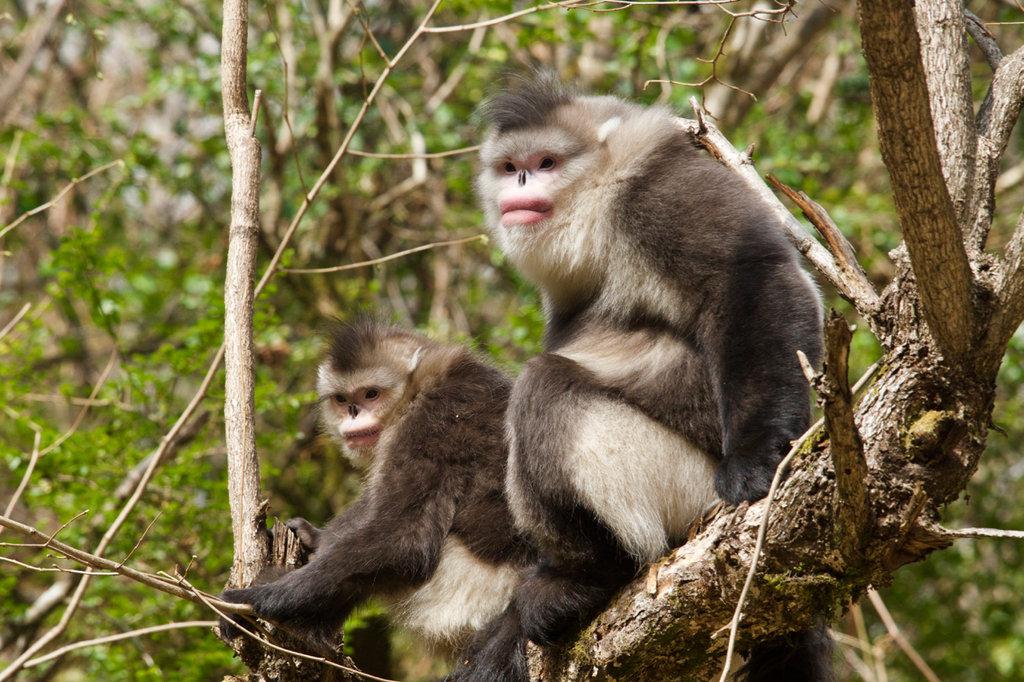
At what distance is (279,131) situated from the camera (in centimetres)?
845

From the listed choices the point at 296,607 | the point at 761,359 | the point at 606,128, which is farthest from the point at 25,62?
the point at 761,359

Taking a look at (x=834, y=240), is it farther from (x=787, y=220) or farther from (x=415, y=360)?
(x=415, y=360)

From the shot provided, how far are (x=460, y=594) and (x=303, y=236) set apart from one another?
205 inches

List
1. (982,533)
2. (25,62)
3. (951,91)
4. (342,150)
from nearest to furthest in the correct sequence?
1. (982,533)
2. (951,91)
3. (342,150)
4. (25,62)

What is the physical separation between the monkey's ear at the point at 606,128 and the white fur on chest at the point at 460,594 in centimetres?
198

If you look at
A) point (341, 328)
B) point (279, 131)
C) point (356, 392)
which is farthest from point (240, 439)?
point (279, 131)

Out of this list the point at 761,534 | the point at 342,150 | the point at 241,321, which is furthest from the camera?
the point at 342,150

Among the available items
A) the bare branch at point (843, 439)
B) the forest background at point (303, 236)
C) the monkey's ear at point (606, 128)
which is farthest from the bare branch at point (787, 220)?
the forest background at point (303, 236)

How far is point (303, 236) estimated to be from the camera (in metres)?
8.49

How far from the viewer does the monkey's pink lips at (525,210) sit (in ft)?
13.0

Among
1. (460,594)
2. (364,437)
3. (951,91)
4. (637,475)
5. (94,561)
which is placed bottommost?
(460,594)

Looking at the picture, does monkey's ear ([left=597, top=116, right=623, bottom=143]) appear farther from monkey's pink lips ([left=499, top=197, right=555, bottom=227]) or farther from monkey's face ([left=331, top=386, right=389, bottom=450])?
monkey's face ([left=331, top=386, right=389, bottom=450])

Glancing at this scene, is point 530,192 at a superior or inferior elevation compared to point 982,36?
inferior

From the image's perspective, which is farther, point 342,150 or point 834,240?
point 342,150
